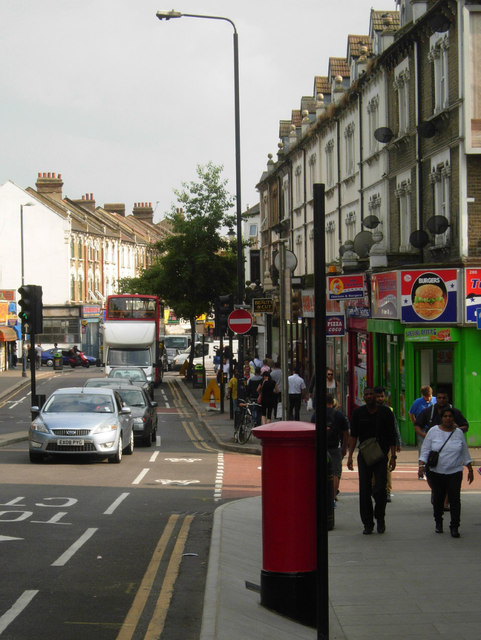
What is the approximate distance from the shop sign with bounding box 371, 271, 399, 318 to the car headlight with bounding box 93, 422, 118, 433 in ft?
23.5

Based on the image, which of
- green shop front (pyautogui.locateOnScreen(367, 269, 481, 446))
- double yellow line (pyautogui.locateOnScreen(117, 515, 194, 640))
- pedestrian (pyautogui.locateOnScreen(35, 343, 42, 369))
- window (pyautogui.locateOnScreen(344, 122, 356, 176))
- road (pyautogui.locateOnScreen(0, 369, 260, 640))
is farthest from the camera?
pedestrian (pyautogui.locateOnScreen(35, 343, 42, 369))

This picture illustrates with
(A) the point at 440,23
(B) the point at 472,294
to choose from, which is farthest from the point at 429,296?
(A) the point at 440,23

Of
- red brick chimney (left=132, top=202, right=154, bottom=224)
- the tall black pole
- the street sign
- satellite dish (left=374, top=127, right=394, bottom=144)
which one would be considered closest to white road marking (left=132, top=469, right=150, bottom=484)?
the street sign

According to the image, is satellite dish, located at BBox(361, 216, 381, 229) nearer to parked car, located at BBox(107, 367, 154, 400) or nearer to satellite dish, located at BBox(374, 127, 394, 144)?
satellite dish, located at BBox(374, 127, 394, 144)

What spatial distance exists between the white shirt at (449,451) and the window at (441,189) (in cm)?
1116

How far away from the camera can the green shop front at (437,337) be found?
22172 mm

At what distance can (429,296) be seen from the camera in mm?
22516

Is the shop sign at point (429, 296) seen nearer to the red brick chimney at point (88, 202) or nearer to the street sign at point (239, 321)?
the street sign at point (239, 321)

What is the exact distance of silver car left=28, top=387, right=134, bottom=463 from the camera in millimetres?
19844

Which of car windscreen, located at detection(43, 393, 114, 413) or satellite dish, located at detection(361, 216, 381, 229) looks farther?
satellite dish, located at detection(361, 216, 381, 229)

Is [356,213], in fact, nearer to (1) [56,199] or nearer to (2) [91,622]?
(2) [91,622]

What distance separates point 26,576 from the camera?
9555 mm

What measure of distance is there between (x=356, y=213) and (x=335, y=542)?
22.0 m

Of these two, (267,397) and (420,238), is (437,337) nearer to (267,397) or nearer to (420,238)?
(420,238)
